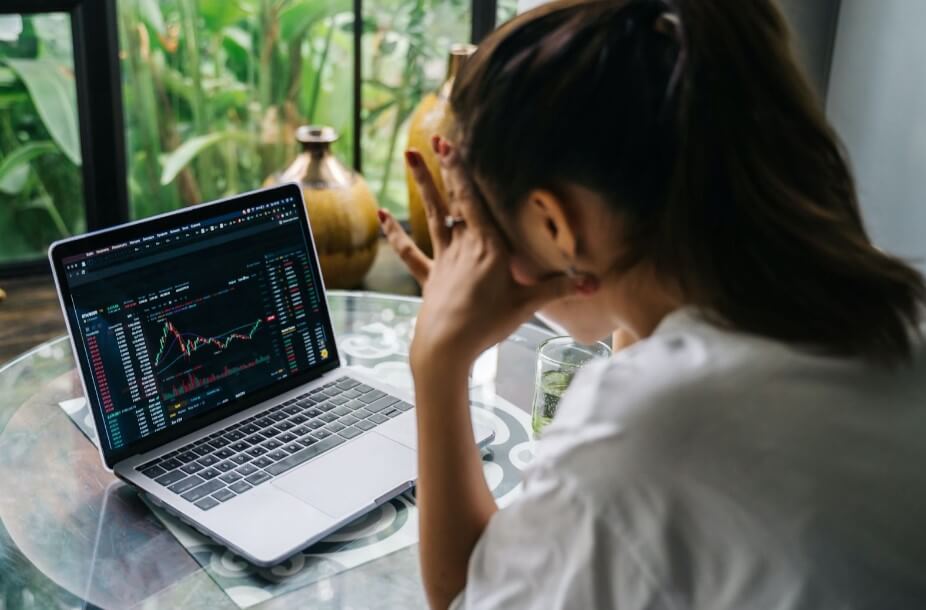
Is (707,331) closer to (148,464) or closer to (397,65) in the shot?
(148,464)

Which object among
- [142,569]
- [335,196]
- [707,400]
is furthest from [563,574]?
[335,196]

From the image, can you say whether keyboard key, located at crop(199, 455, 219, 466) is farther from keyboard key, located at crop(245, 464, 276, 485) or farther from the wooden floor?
the wooden floor

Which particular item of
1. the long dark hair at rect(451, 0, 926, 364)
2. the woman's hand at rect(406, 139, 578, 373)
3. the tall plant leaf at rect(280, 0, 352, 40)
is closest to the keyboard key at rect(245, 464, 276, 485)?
the woman's hand at rect(406, 139, 578, 373)

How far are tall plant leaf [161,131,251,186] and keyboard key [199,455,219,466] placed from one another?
49.6 inches

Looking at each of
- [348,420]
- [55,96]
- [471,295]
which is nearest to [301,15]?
[55,96]

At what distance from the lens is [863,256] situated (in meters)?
0.74

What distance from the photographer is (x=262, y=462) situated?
1110 mm

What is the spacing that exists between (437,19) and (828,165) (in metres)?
1.79

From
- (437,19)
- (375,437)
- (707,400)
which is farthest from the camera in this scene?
(437,19)

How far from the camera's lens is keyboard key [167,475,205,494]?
3.47 ft

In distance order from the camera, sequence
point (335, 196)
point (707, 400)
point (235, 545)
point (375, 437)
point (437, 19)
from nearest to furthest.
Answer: point (707, 400), point (235, 545), point (375, 437), point (335, 196), point (437, 19)

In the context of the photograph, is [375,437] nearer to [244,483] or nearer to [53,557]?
[244,483]

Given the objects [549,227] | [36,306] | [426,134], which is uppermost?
[549,227]

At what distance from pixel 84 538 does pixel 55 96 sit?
1318mm
